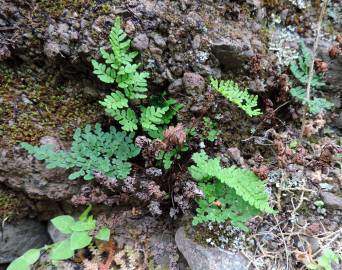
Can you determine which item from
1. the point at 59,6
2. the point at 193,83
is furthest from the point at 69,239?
the point at 59,6

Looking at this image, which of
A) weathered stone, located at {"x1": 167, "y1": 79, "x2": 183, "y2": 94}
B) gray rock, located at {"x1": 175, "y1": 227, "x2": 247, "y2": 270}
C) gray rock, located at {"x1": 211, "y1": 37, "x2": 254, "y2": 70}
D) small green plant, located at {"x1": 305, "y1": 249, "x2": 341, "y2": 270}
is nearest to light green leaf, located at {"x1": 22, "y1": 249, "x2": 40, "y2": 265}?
gray rock, located at {"x1": 175, "y1": 227, "x2": 247, "y2": 270}

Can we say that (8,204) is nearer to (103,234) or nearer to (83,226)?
(83,226)

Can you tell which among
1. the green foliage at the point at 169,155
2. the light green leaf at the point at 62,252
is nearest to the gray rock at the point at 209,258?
the green foliage at the point at 169,155

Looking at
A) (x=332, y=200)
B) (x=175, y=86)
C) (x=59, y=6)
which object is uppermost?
(x=59, y=6)

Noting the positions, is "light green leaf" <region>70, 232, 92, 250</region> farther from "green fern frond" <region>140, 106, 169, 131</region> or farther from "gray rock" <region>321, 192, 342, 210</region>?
"gray rock" <region>321, 192, 342, 210</region>

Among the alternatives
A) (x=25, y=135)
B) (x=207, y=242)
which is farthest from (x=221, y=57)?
(x=25, y=135)

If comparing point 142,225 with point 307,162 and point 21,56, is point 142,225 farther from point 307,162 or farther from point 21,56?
point 21,56

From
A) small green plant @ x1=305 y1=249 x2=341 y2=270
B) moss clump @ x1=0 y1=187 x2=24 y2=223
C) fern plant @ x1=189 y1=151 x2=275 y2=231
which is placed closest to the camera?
fern plant @ x1=189 y1=151 x2=275 y2=231

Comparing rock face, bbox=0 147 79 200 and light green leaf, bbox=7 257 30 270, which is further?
rock face, bbox=0 147 79 200
